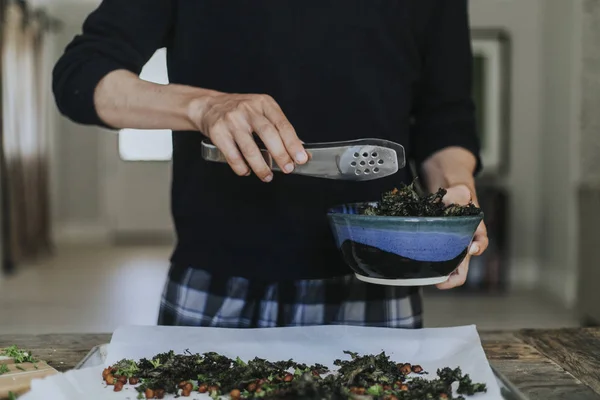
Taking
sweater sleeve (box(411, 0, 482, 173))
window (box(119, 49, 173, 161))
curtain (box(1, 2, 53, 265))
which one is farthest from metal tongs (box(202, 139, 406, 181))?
window (box(119, 49, 173, 161))

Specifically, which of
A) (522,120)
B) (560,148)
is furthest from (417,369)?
(522,120)

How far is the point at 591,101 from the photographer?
461 cm

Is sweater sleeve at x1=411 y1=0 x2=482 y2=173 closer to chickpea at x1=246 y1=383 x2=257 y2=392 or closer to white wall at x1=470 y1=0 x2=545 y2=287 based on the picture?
chickpea at x1=246 y1=383 x2=257 y2=392

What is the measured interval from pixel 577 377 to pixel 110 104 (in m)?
0.76

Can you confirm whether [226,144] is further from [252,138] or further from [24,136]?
[24,136]

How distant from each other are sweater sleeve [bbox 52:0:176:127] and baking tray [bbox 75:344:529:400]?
0.34 m

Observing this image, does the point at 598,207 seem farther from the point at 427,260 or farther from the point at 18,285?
the point at 18,285

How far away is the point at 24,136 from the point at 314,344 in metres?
6.63

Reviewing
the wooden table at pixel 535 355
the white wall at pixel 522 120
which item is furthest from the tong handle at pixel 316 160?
the white wall at pixel 522 120

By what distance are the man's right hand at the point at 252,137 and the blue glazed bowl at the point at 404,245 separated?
121mm

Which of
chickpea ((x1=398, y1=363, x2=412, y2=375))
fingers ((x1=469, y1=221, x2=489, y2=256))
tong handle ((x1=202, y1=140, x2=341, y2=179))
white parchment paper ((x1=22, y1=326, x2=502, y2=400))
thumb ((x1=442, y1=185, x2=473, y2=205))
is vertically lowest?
chickpea ((x1=398, y1=363, x2=412, y2=375))

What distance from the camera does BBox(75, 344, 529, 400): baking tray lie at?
0.82 m

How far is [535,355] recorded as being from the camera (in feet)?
3.38

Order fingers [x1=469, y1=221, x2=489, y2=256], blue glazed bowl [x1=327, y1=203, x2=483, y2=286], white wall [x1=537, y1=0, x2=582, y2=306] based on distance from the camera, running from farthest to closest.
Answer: white wall [x1=537, y1=0, x2=582, y2=306]
fingers [x1=469, y1=221, x2=489, y2=256]
blue glazed bowl [x1=327, y1=203, x2=483, y2=286]
